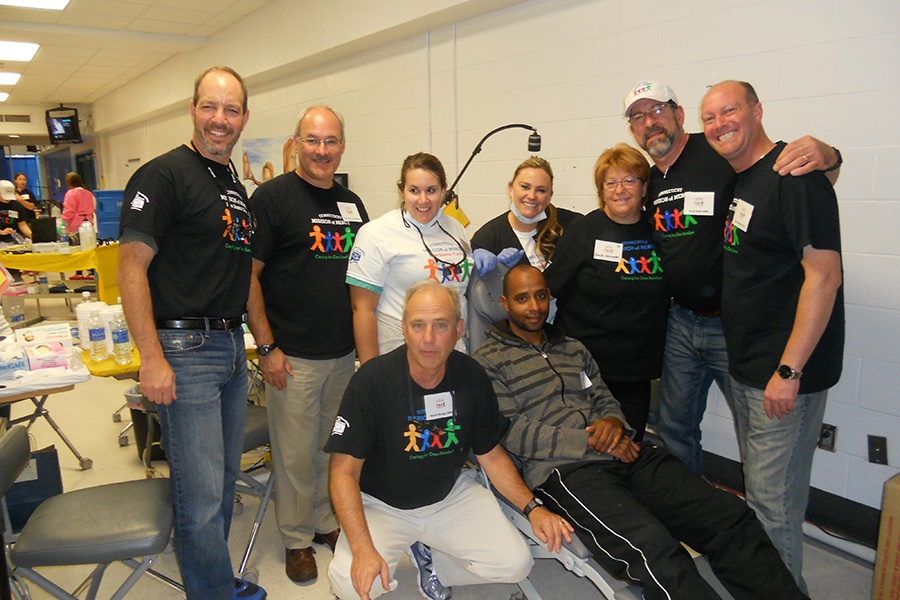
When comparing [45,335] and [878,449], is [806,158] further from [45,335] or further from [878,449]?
[45,335]

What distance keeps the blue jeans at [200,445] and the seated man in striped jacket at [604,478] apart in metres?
0.89

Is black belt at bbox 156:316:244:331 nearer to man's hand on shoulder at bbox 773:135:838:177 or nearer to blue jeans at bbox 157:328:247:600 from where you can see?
blue jeans at bbox 157:328:247:600

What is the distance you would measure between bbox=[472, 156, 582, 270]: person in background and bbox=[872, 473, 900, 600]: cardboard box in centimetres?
147

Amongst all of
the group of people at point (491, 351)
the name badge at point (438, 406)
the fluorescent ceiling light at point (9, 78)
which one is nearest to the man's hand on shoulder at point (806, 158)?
the group of people at point (491, 351)

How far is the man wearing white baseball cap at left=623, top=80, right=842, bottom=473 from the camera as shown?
7.22ft

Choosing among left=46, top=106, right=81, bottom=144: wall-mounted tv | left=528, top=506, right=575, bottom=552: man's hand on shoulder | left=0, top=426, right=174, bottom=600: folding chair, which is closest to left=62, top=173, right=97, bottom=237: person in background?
left=46, top=106, right=81, bottom=144: wall-mounted tv

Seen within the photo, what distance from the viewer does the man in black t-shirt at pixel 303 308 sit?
2.19 meters

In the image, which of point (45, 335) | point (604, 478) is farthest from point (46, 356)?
point (604, 478)

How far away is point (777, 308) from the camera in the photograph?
6.00ft

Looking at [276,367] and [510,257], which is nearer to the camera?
[276,367]

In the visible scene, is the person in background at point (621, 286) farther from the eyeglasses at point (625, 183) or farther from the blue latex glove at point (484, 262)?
the blue latex glove at point (484, 262)

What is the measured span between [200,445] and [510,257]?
4.26 feet

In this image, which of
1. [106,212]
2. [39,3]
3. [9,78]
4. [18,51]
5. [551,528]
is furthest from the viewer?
[9,78]

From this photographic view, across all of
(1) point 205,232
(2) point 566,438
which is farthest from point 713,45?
(1) point 205,232
